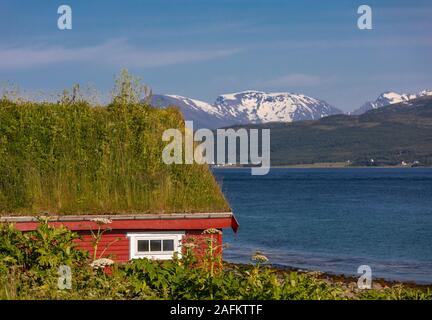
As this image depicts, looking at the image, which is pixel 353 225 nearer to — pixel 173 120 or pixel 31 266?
pixel 173 120

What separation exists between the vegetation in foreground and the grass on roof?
19.8 ft

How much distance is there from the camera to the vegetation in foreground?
1098cm

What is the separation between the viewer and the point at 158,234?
64.2 feet

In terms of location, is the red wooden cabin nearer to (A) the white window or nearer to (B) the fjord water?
(A) the white window

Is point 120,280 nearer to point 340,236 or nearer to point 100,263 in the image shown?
point 100,263

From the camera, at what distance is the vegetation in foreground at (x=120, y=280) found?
36.0 feet

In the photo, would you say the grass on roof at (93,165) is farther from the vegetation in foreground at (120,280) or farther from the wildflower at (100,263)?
the wildflower at (100,263)

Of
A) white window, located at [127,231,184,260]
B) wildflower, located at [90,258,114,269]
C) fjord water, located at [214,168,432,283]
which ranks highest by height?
wildflower, located at [90,258,114,269]

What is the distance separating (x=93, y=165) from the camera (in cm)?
2081

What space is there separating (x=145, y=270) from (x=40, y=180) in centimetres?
820

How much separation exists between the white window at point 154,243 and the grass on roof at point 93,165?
23.3 inches

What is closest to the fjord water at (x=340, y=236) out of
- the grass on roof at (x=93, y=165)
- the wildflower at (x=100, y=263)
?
the grass on roof at (x=93, y=165)

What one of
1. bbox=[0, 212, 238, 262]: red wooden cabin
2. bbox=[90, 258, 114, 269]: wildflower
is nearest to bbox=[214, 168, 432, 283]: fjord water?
bbox=[0, 212, 238, 262]: red wooden cabin
